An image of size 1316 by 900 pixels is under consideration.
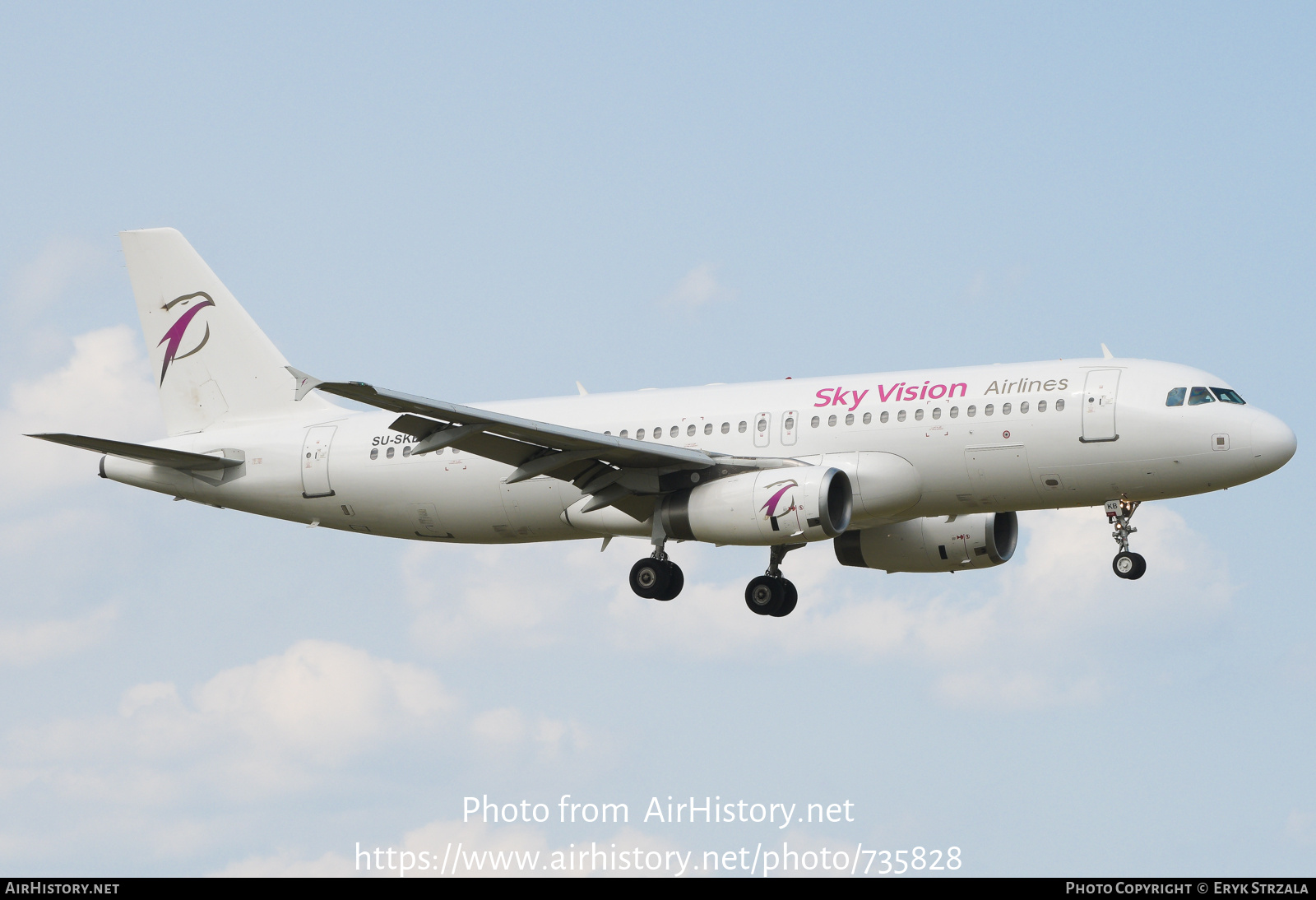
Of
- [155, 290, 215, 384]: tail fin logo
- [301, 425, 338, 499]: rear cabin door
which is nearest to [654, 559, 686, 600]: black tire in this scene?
[301, 425, 338, 499]: rear cabin door

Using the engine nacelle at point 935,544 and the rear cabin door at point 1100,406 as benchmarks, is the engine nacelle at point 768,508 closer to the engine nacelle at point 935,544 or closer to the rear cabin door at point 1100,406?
the rear cabin door at point 1100,406

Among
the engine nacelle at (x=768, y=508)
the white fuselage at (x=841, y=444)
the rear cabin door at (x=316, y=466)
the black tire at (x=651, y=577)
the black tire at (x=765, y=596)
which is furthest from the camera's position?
the rear cabin door at (x=316, y=466)

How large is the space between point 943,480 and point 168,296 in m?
20.5

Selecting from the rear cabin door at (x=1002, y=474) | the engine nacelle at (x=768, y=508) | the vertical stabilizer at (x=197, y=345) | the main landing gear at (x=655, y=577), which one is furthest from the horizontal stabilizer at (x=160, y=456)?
the rear cabin door at (x=1002, y=474)

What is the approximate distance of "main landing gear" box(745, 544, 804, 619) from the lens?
3775 cm

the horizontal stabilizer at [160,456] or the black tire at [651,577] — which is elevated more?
the horizontal stabilizer at [160,456]

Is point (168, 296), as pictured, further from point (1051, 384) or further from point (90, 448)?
point (1051, 384)

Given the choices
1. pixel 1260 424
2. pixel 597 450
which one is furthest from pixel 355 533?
pixel 1260 424

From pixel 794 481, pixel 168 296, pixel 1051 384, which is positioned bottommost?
pixel 794 481

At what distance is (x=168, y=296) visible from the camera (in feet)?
137

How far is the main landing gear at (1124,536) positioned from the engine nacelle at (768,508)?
5144 millimetres

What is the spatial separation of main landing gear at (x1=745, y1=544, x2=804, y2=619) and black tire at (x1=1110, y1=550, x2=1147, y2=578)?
767 centimetres

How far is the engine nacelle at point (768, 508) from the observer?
105 feet

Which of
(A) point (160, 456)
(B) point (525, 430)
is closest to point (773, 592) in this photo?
(B) point (525, 430)
